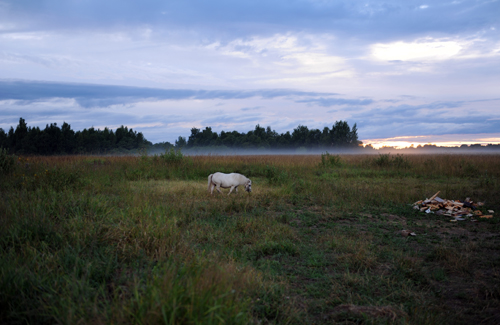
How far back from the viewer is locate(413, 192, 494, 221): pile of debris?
26.3ft

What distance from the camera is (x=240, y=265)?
13.1ft

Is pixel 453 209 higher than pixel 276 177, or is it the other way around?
pixel 276 177

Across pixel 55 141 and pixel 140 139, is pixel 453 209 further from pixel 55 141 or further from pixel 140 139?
pixel 140 139

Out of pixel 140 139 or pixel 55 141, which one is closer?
pixel 55 141

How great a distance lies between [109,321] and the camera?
2.10m

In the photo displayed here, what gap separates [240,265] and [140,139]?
53459mm

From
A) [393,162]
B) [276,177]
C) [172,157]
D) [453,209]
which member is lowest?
[453,209]

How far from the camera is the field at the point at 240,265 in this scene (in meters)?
2.42

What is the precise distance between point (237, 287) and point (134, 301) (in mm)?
931

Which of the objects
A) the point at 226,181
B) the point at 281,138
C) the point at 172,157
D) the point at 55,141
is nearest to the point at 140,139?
the point at 55,141

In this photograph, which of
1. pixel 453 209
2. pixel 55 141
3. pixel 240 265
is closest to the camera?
pixel 240 265

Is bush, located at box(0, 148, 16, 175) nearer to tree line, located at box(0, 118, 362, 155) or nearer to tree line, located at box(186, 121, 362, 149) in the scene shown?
tree line, located at box(0, 118, 362, 155)

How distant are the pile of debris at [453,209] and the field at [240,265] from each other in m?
0.42

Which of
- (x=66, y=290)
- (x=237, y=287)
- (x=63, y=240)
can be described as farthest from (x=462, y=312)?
(x=63, y=240)
